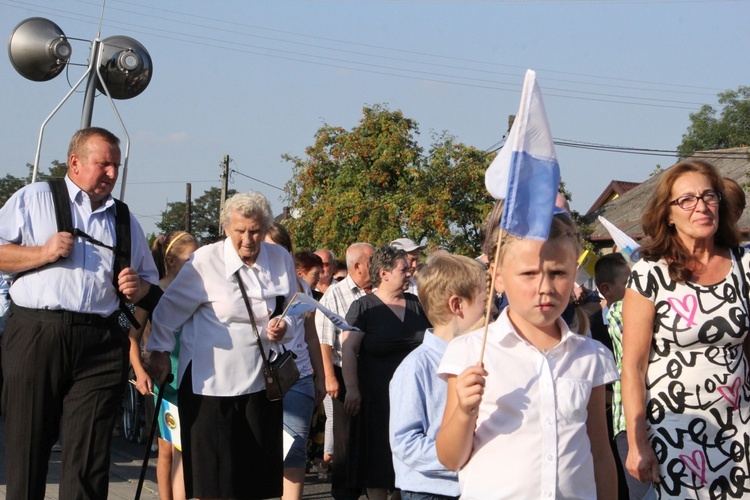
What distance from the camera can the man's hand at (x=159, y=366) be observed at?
6.20m

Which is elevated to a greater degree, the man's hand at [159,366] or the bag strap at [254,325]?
the bag strap at [254,325]

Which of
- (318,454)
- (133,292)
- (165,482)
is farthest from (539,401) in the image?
(318,454)

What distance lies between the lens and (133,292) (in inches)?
221

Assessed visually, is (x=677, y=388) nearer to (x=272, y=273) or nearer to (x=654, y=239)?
(x=654, y=239)

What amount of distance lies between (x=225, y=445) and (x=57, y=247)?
1545mm

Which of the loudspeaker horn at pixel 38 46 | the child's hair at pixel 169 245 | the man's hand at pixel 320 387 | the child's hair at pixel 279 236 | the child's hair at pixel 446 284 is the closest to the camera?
the child's hair at pixel 446 284

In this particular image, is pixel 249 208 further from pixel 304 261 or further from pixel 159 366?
pixel 304 261

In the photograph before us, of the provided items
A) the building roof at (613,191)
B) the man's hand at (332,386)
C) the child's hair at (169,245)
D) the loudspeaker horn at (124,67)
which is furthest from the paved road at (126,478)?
the building roof at (613,191)

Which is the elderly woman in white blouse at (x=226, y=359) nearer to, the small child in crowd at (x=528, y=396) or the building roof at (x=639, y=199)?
the small child in crowd at (x=528, y=396)

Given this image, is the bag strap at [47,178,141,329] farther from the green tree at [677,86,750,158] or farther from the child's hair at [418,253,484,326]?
the green tree at [677,86,750,158]

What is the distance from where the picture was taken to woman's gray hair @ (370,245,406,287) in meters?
7.77

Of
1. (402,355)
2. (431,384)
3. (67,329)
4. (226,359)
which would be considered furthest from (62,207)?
(402,355)

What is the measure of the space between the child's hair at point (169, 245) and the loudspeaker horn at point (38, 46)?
5.62 feet

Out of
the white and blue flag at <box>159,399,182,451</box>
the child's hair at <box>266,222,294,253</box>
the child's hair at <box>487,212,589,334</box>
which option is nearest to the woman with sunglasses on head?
the child's hair at <box>487,212,589,334</box>
